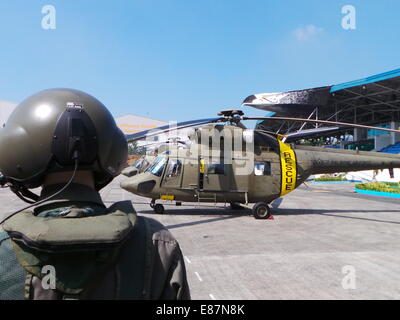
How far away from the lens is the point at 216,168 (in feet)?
32.6

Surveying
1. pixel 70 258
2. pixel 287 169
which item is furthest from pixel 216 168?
pixel 70 258

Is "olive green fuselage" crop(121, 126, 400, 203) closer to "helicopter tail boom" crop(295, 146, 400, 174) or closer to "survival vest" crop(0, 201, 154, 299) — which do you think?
"helicopter tail boom" crop(295, 146, 400, 174)

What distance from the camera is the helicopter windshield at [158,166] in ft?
32.7

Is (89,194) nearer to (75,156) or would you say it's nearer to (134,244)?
(75,156)

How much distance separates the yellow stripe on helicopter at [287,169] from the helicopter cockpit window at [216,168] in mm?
1960

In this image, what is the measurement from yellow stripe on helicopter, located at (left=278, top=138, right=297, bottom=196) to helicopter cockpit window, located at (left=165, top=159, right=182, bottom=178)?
3.26 meters

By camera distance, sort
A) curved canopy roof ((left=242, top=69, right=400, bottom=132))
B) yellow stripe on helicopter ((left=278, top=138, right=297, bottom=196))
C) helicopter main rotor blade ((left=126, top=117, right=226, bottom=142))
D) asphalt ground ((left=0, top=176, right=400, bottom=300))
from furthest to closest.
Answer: curved canopy roof ((left=242, top=69, right=400, bottom=132))
yellow stripe on helicopter ((left=278, top=138, right=297, bottom=196))
helicopter main rotor blade ((left=126, top=117, right=226, bottom=142))
asphalt ground ((left=0, top=176, right=400, bottom=300))

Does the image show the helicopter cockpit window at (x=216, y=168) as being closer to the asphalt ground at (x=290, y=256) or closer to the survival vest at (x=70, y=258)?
the asphalt ground at (x=290, y=256)

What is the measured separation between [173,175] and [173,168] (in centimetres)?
21

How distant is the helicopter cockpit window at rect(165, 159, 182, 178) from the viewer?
994 cm

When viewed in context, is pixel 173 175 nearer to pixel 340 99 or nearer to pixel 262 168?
pixel 262 168

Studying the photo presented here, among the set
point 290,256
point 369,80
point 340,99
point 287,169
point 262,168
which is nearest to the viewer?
point 290,256

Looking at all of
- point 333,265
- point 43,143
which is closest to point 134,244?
point 43,143

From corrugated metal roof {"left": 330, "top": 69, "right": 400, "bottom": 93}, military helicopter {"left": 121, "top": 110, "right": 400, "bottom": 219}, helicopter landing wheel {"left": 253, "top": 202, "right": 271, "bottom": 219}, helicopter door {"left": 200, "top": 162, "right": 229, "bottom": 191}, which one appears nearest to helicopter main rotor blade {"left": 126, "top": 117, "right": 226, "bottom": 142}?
military helicopter {"left": 121, "top": 110, "right": 400, "bottom": 219}
